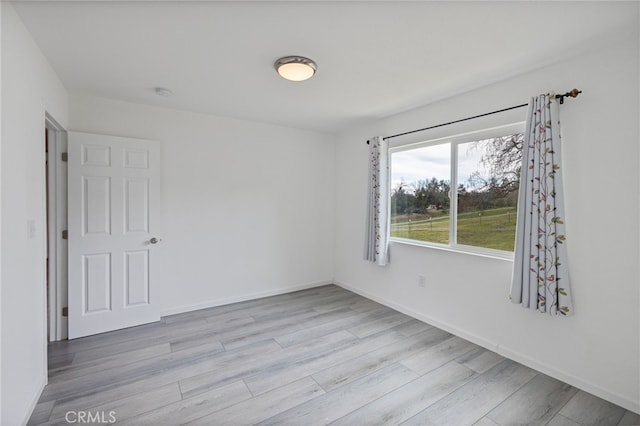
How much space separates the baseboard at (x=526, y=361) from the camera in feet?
6.39

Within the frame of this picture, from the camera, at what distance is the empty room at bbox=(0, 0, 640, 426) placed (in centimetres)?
177

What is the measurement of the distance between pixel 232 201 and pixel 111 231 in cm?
132

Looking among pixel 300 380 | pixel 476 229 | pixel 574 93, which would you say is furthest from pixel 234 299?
pixel 574 93

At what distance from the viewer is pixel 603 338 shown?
6.59 feet

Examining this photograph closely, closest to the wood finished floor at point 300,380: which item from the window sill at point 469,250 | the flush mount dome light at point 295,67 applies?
the window sill at point 469,250

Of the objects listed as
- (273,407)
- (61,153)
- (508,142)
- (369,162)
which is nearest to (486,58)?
(508,142)

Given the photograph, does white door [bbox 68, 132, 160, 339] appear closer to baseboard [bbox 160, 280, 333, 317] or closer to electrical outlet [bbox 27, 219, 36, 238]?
baseboard [bbox 160, 280, 333, 317]

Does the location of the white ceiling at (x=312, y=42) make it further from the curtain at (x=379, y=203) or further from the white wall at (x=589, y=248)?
the curtain at (x=379, y=203)

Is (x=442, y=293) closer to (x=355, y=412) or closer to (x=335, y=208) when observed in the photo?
(x=355, y=412)

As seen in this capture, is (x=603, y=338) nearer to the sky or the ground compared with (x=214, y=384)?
nearer to the sky

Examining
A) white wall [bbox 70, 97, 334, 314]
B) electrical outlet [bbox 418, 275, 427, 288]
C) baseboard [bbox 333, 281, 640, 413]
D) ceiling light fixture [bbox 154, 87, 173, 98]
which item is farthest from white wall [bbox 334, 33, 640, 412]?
ceiling light fixture [bbox 154, 87, 173, 98]

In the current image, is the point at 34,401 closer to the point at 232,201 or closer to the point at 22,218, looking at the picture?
the point at 22,218

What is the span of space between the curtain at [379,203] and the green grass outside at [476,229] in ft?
1.04

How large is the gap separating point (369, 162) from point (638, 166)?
2446 mm
